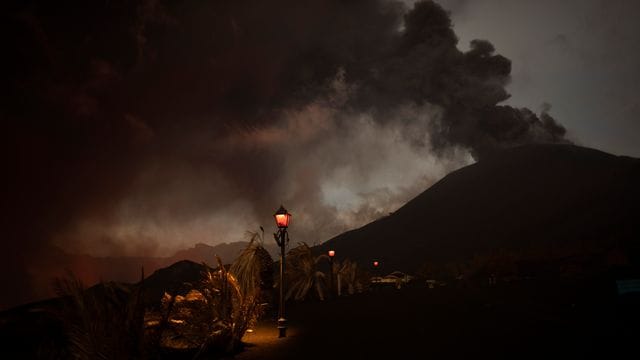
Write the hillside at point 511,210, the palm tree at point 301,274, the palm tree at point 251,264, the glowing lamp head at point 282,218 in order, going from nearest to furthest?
1. the glowing lamp head at point 282,218
2. the palm tree at point 251,264
3. the palm tree at point 301,274
4. the hillside at point 511,210

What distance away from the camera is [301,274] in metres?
25.3

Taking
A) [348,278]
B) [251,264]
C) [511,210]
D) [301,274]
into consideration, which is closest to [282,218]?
[251,264]

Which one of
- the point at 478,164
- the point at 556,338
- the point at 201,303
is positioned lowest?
the point at 556,338

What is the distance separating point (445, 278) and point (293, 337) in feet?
103

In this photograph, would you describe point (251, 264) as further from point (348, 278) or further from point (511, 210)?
point (511, 210)

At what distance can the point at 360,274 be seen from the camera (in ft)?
106

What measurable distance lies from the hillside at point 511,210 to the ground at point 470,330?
4533cm

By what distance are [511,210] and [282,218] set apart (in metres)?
96.0

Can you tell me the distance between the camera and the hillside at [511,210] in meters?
71.1

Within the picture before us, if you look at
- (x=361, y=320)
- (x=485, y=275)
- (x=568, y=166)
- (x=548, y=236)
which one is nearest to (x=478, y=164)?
(x=568, y=166)

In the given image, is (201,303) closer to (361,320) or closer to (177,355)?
(177,355)

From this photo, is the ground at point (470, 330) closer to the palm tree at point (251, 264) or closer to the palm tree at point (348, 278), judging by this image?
the palm tree at point (251, 264)

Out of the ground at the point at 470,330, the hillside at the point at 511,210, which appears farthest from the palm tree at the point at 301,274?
the hillside at the point at 511,210

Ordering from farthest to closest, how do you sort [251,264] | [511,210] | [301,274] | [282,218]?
[511,210]
[301,274]
[251,264]
[282,218]
